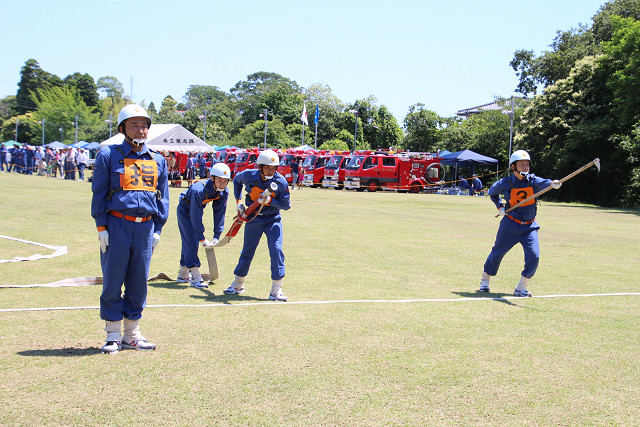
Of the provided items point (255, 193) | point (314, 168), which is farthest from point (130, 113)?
point (314, 168)

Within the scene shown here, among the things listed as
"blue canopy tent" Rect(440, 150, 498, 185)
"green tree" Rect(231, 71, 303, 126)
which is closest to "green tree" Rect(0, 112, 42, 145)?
"green tree" Rect(231, 71, 303, 126)

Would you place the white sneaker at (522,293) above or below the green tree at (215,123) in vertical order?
below

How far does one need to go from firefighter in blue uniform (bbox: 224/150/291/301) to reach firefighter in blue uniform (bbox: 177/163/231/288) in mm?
644

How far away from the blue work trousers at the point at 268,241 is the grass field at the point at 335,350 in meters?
0.45

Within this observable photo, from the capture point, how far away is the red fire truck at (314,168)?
153 feet

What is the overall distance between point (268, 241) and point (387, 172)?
36166 millimetres

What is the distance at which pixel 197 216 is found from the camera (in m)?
8.76

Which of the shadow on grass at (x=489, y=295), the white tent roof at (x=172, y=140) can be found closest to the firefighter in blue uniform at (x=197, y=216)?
the shadow on grass at (x=489, y=295)

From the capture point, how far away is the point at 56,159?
47.6 meters

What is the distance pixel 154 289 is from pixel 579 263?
27.9ft

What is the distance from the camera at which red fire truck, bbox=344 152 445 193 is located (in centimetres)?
4334

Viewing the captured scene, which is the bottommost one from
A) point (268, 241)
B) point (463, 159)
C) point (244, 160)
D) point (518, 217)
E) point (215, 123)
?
point (268, 241)

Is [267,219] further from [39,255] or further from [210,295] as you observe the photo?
[39,255]

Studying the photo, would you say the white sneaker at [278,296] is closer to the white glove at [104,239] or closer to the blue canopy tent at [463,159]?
the white glove at [104,239]
